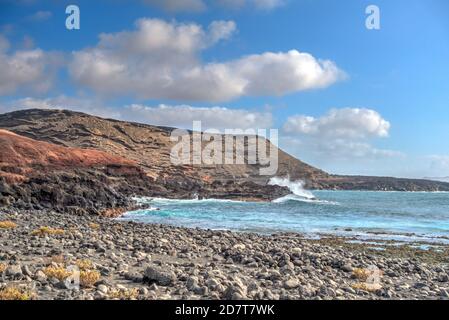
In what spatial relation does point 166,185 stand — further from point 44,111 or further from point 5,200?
point 44,111

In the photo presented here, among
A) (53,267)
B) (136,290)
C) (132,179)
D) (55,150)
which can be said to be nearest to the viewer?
(136,290)

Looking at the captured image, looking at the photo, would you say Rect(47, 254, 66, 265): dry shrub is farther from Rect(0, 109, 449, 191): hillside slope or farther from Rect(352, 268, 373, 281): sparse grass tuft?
Rect(0, 109, 449, 191): hillside slope

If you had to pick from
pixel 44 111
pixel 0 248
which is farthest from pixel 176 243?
pixel 44 111

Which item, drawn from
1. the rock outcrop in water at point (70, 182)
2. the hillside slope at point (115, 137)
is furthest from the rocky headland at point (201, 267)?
the hillside slope at point (115, 137)

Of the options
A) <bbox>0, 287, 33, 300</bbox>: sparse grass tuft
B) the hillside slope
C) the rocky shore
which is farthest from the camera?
the hillside slope

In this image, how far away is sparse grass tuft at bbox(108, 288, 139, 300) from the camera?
8375mm

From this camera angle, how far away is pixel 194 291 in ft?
30.9

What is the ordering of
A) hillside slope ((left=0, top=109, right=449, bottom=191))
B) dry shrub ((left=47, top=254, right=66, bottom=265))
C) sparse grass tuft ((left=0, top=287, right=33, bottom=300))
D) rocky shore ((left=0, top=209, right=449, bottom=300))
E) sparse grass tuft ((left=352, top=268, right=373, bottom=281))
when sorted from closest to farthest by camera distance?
1. sparse grass tuft ((left=0, top=287, right=33, bottom=300))
2. rocky shore ((left=0, top=209, right=449, bottom=300))
3. dry shrub ((left=47, top=254, right=66, bottom=265))
4. sparse grass tuft ((left=352, top=268, right=373, bottom=281))
5. hillside slope ((left=0, top=109, right=449, bottom=191))

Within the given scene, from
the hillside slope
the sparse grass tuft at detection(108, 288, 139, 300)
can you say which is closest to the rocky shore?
the sparse grass tuft at detection(108, 288, 139, 300)

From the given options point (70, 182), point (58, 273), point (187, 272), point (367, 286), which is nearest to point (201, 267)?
point (187, 272)

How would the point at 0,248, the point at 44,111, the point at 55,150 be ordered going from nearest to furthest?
the point at 0,248 → the point at 55,150 → the point at 44,111

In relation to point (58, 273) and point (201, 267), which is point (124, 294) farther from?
point (201, 267)

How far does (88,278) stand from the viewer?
30.9 ft
